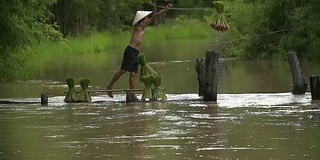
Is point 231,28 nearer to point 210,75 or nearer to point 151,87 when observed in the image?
point 151,87

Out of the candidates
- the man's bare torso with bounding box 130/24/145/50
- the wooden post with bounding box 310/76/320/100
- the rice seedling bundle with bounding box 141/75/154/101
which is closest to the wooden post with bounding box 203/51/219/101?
the rice seedling bundle with bounding box 141/75/154/101

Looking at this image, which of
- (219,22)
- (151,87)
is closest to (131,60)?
(151,87)

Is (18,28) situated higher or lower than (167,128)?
higher

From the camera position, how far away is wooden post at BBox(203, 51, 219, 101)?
17.2 meters

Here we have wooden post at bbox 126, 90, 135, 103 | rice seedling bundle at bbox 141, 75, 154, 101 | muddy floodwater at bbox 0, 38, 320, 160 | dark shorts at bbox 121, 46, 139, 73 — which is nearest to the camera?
muddy floodwater at bbox 0, 38, 320, 160

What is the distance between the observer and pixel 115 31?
6838cm

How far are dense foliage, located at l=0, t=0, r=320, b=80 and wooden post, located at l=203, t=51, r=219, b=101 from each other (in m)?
4.42

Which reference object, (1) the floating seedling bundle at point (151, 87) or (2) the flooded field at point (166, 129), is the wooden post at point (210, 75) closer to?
(2) the flooded field at point (166, 129)

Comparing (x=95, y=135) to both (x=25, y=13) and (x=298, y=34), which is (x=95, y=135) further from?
(x=298, y=34)

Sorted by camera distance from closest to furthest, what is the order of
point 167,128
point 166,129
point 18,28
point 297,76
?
point 166,129, point 167,128, point 297,76, point 18,28

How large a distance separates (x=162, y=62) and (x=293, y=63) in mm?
18836

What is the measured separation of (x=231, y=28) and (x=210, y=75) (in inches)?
783

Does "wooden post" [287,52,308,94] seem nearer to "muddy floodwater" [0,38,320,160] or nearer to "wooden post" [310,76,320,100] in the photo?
"muddy floodwater" [0,38,320,160]

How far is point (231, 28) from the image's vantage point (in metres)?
36.9
